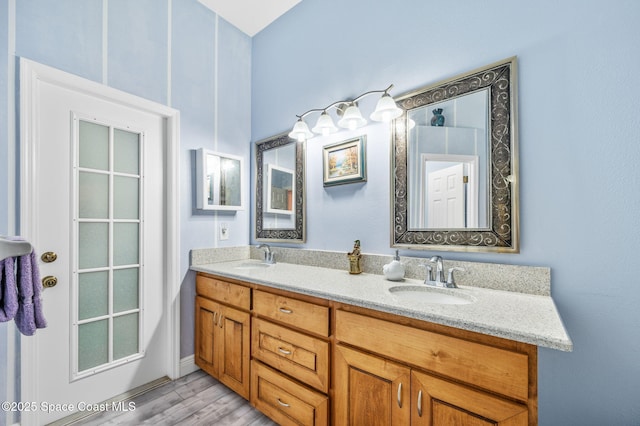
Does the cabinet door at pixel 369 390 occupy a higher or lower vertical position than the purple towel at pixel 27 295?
lower

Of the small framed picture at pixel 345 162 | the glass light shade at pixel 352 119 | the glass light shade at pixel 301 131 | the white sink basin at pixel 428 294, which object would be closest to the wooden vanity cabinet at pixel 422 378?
the white sink basin at pixel 428 294

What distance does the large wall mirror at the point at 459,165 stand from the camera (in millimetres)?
1321

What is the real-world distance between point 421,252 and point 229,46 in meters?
2.42

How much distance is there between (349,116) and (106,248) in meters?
1.80

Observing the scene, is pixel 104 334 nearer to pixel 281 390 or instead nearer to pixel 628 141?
pixel 281 390

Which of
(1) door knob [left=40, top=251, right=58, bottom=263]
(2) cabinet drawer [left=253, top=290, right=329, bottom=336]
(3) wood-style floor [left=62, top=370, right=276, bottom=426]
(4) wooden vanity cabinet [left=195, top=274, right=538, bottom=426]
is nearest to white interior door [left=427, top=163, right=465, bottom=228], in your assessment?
(4) wooden vanity cabinet [left=195, top=274, right=538, bottom=426]

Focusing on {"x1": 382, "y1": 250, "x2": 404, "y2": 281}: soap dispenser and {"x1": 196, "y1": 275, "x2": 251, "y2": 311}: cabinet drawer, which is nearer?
{"x1": 382, "y1": 250, "x2": 404, "y2": 281}: soap dispenser

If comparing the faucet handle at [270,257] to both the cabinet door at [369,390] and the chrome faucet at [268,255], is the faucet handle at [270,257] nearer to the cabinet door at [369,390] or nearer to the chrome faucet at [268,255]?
the chrome faucet at [268,255]

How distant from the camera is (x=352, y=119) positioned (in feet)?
5.72

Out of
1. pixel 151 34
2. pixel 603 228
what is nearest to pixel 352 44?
pixel 151 34

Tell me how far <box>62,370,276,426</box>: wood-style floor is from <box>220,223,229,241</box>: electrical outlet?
1097 millimetres

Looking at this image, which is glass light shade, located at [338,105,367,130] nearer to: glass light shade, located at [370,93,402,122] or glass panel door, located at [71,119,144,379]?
glass light shade, located at [370,93,402,122]

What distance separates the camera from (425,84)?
5.24 feet

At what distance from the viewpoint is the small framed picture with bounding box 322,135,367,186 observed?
6.00ft
